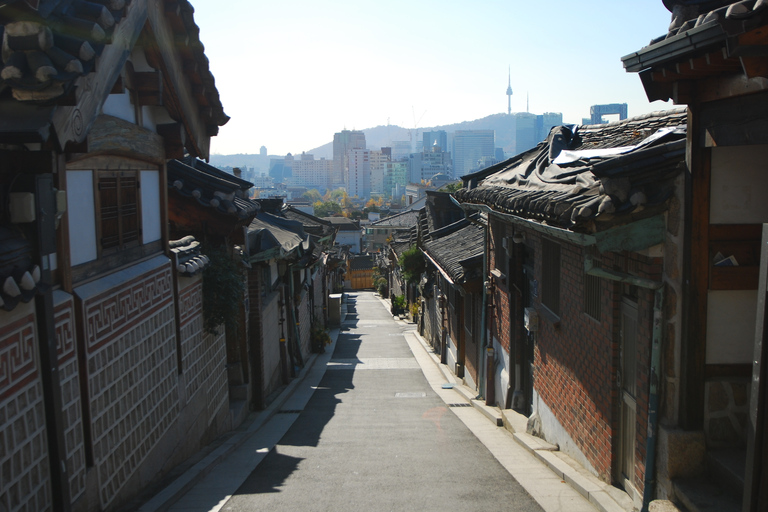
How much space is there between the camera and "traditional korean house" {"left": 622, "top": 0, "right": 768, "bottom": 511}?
532cm

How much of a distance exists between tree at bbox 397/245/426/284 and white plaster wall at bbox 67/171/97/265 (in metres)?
21.8

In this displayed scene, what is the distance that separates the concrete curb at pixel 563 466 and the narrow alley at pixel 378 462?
0.38 ft

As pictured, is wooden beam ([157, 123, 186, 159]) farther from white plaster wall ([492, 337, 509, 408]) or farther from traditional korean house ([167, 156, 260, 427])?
white plaster wall ([492, 337, 509, 408])

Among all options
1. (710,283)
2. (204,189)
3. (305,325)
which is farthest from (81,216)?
(305,325)

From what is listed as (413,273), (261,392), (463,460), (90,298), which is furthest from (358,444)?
(413,273)

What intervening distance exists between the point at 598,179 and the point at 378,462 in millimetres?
5167

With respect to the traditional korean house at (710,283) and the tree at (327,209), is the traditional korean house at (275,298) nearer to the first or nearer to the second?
the traditional korean house at (710,283)

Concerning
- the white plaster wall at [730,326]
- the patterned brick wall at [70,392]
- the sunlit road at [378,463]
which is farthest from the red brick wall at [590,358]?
the patterned brick wall at [70,392]

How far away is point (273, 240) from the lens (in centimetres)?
1429

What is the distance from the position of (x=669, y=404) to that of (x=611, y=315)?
151cm

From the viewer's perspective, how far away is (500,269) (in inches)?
531

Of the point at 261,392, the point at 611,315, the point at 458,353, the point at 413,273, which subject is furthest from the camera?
the point at 413,273

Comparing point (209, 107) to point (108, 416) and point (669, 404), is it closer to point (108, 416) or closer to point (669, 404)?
point (108, 416)

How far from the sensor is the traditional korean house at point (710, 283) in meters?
5.32
